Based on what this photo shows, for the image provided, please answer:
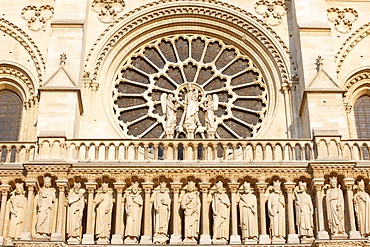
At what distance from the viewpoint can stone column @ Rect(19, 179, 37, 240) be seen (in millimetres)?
14055

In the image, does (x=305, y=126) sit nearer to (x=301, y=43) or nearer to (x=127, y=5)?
(x=301, y=43)

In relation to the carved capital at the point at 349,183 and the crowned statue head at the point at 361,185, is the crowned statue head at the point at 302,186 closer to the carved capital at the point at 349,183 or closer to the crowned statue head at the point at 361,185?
the carved capital at the point at 349,183

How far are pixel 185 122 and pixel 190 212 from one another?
239cm

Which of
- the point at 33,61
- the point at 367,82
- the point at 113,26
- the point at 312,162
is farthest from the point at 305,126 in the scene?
the point at 33,61

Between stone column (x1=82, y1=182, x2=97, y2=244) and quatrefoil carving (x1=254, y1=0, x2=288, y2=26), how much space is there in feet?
21.6

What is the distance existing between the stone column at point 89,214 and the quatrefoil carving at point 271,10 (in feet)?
21.6

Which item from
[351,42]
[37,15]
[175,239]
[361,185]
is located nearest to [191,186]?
[175,239]

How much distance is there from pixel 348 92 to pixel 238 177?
457cm

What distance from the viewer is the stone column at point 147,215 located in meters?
14.1

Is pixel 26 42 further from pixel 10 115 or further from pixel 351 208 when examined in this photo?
pixel 351 208

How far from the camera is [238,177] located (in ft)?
48.5

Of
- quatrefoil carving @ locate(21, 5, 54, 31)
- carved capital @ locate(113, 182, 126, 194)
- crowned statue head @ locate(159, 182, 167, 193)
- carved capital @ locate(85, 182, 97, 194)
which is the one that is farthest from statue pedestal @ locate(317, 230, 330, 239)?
quatrefoil carving @ locate(21, 5, 54, 31)

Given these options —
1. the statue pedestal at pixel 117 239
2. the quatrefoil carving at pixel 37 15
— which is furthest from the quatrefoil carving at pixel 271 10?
the statue pedestal at pixel 117 239

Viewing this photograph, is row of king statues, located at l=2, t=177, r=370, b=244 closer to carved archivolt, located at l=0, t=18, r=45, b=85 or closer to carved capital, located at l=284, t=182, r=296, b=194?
carved capital, located at l=284, t=182, r=296, b=194
